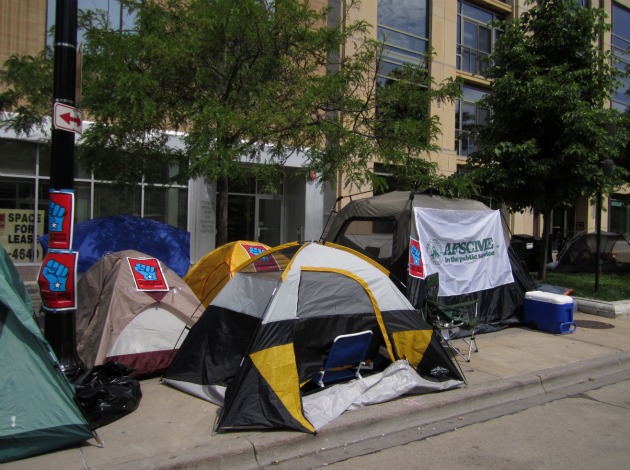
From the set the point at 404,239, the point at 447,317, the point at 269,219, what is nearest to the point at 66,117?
the point at 404,239

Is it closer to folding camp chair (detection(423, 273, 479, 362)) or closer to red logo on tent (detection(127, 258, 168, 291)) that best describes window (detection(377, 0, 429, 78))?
folding camp chair (detection(423, 273, 479, 362))

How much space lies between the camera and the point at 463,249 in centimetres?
861

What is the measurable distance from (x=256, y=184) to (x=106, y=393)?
11.8 m

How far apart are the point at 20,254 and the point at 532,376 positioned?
11.6 metres

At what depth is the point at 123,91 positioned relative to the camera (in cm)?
714

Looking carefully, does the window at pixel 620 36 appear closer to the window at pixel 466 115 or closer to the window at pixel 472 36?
the window at pixel 472 36

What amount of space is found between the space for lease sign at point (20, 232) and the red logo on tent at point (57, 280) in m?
8.55

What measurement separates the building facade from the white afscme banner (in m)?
3.01

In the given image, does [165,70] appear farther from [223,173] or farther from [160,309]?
[160,309]

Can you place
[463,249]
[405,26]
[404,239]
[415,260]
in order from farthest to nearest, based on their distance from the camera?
[405,26] < [463,249] < [404,239] < [415,260]

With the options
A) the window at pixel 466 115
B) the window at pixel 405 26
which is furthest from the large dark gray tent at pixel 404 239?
the window at pixel 466 115

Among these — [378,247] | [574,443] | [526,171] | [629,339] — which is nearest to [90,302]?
[378,247]

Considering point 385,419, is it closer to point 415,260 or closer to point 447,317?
point 447,317

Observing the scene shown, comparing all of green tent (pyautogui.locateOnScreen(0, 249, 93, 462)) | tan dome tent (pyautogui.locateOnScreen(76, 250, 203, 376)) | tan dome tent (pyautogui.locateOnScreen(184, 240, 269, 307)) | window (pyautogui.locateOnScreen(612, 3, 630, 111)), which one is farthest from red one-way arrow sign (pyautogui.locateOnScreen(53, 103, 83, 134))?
window (pyautogui.locateOnScreen(612, 3, 630, 111))
